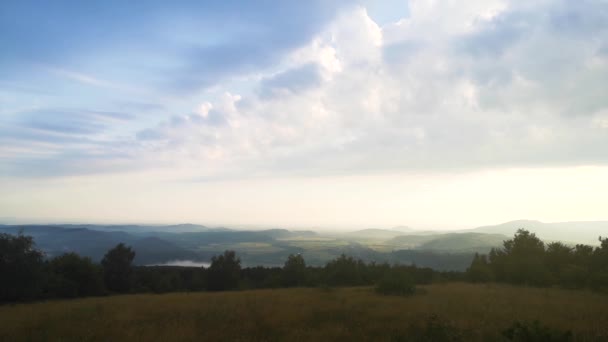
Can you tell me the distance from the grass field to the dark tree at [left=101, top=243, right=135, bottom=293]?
31981 mm

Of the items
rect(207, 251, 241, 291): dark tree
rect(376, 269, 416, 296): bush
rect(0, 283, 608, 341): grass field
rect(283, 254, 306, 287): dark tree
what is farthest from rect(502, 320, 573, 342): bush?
rect(207, 251, 241, 291): dark tree

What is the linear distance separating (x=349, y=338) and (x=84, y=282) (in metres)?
33.3

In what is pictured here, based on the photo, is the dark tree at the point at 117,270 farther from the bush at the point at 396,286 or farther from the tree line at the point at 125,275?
the bush at the point at 396,286

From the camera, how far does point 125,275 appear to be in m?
43.6

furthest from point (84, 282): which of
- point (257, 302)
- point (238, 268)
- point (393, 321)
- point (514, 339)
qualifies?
point (514, 339)

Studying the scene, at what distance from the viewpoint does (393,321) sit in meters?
Answer: 11.1

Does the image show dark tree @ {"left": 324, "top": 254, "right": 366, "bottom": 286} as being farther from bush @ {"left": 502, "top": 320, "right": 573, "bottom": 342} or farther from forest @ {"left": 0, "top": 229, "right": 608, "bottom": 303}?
bush @ {"left": 502, "top": 320, "right": 573, "bottom": 342}

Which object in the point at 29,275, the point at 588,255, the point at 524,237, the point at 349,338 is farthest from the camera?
the point at 524,237

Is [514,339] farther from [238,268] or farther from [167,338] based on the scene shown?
[238,268]

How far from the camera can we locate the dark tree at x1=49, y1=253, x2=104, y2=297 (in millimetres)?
30344

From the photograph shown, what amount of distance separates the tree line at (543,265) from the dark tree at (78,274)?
39.2 metres

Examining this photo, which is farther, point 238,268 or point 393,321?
point 238,268

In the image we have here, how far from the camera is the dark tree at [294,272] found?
40.3 m

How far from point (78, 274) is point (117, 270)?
11.8m
